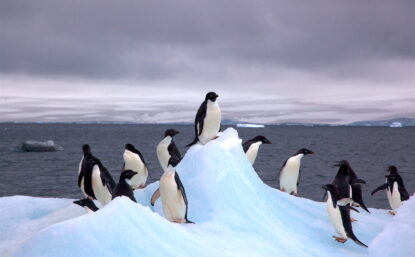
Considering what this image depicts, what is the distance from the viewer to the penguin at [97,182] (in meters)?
9.03

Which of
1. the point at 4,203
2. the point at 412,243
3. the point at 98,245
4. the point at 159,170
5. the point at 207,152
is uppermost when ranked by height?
the point at 207,152

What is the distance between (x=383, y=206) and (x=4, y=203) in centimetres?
2013

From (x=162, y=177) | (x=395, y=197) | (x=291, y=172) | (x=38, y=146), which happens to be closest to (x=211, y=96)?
(x=162, y=177)

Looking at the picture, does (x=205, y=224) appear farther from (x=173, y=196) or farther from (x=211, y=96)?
(x=211, y=96)

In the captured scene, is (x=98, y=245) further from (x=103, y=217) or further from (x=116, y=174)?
(x=116, y=174)

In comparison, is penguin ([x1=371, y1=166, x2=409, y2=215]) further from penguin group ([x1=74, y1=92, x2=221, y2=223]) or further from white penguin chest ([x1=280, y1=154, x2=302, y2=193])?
penguin group ([x1=74, y1=92, x2=221, y2=223])

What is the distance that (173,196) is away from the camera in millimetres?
6582

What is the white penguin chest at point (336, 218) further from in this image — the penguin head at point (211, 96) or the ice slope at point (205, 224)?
the penguin head at point (211, 96)

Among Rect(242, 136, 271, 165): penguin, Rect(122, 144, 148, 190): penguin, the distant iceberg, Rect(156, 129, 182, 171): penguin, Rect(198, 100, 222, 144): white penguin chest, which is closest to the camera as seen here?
Rect(198, 100, 222, 144): white penguin chest

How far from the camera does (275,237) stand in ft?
22.4

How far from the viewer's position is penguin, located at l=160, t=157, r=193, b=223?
21.6 feet

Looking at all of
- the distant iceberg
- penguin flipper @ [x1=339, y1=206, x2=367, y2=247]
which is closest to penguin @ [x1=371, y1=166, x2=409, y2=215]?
penguin flipper @ [x1=339, y1=206, x2=367, y2=247]

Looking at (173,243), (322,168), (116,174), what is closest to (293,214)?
(173,243)

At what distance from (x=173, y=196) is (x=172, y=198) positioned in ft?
0.11
